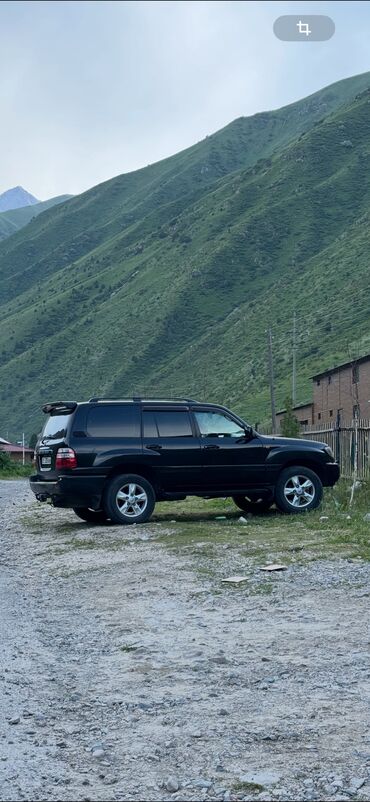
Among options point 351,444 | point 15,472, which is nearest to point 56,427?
point 351,444

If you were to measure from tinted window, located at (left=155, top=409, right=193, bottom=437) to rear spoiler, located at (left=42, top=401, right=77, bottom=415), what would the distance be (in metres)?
1.40

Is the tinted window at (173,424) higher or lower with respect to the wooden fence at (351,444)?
higher

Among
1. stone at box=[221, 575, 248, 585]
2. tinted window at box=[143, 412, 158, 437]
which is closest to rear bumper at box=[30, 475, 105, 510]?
tinted window at box=[143, 412, 158, 437]

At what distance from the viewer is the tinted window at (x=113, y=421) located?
47.3 feet

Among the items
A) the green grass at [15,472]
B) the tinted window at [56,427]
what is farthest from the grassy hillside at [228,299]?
the tinted window at [56,427]

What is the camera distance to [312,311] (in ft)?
291

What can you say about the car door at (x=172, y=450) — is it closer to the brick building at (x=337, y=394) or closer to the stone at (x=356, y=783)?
the stone at (x=356, y=783)

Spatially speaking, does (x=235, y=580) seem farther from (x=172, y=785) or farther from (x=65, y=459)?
(x=65, y=459)

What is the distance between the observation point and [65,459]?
14031 mm

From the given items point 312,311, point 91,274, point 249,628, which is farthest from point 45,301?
point 249,628

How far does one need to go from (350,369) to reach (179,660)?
52.2 m

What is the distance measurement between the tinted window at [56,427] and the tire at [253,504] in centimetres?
354

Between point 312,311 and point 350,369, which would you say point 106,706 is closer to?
point 350,369

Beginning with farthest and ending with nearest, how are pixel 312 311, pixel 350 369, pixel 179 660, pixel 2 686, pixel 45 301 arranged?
1. pixel 45 301
2. pixel 312 311
3. pixel 350 369
4. pixel 179 660
5. pixel 2 686
